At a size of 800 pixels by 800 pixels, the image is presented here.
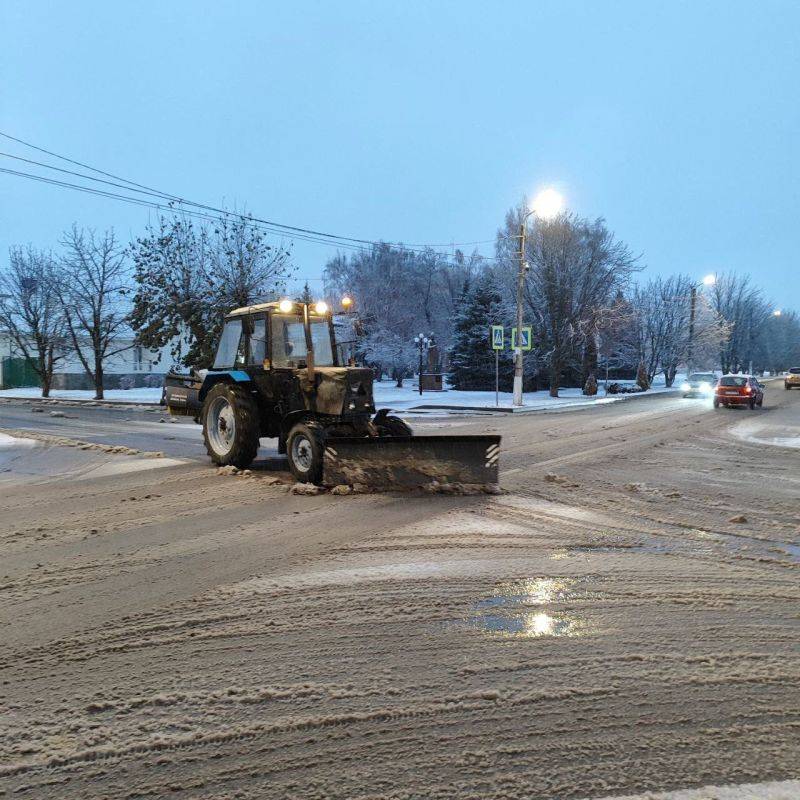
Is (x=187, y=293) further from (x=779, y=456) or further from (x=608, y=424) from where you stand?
(x=779, y=456)

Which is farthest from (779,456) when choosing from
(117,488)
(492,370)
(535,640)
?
(492,370)

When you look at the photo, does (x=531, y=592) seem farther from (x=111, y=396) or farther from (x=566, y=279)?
(x=111, y=396)

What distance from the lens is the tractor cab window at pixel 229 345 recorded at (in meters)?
9.94

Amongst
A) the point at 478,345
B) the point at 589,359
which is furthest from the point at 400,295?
the point at 589,359

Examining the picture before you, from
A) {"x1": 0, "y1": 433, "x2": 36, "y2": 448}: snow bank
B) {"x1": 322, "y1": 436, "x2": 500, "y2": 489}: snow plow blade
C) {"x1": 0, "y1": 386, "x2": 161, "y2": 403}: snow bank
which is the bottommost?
{"x1": 0, "y1": 433, "x2": 36, "y2": 448}: snow bank

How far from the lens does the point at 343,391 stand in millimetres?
8516

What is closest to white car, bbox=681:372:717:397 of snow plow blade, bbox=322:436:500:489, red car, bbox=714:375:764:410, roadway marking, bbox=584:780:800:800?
red car, bbox=714:375:764:410

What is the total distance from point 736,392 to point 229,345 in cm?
2197

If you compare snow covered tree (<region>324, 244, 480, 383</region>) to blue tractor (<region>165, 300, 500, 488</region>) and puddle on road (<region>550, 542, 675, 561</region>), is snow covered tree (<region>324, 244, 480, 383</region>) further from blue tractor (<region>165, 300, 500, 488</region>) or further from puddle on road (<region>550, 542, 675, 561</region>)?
puddle on road (<region>550, 542, 675, 561</region>)

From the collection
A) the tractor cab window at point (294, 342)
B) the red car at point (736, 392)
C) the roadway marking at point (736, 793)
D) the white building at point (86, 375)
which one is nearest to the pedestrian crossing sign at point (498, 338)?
the red car at point (736, 392)

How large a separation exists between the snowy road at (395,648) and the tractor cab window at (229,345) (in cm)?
332

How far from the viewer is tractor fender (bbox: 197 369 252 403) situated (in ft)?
31.4

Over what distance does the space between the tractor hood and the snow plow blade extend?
98cm

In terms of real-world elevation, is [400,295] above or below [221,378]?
above
